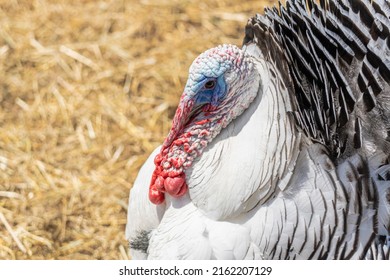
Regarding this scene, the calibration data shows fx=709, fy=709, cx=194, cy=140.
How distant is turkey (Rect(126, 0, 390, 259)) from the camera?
2094 mm

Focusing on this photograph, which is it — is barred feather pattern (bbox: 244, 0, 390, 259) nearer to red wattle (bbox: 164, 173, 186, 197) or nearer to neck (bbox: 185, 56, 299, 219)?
neck (bbox: 185, 56, 299, 219)

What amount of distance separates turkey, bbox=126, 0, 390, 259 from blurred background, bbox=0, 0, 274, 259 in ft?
3.37

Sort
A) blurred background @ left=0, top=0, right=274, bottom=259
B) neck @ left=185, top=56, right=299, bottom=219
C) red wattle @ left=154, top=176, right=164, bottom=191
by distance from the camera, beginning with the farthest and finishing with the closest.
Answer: blurred background @ left=0, top=0, right=274, bottom=259
red wattle @ left=154, top=176, right=164, bottom=191
neck @ left=185, top=56, right=299, bottom=219

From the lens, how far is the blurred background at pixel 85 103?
3.15m

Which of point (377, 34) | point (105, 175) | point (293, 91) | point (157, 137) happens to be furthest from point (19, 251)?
point (377, 34)

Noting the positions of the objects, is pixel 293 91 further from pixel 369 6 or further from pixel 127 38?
pixel 127 38

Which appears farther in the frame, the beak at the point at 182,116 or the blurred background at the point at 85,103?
the blurred background at the point at 85,103

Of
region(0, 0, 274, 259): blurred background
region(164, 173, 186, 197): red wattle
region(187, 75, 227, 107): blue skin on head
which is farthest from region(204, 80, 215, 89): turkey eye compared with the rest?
region(0, 0, 274, 259): blurred background

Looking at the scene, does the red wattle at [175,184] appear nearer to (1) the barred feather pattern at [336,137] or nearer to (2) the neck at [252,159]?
(2) the neck at [252,159]

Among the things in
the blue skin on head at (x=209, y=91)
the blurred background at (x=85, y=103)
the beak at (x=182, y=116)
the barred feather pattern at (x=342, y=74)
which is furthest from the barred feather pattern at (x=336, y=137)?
the blurred background at (x=85, y=103)

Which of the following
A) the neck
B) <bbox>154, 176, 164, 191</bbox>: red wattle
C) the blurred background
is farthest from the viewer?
the blurred background

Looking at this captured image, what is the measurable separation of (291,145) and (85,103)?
1.88 meters

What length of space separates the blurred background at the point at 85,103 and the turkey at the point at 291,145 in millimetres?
1028

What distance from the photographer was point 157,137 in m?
3.58
